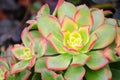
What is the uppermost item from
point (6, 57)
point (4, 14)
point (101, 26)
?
point (101, 26)

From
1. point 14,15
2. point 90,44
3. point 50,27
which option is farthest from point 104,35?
point 14,15

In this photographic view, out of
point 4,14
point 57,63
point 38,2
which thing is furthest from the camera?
point 4,14

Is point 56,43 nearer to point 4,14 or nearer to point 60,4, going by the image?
point 60,4

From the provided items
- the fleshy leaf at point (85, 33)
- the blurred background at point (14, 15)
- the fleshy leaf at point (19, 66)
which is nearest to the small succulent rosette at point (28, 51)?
the fleshy leaf at point (19, 66)

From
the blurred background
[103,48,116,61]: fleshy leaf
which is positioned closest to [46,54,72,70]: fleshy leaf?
[103,48,116,61]: fleshy leaf

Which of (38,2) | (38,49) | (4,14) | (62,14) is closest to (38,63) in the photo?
(38,49)

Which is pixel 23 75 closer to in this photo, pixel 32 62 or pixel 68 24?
pixel 32 62

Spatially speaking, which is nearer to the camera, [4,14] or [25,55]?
[25,55]

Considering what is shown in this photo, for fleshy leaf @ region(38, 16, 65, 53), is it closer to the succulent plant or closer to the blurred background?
the succulent plant

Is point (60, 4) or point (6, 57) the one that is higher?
point (60, 4)
